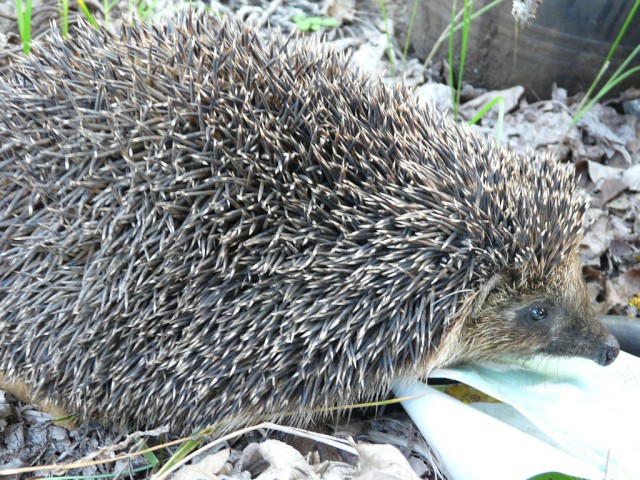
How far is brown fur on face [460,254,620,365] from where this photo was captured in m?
3.61

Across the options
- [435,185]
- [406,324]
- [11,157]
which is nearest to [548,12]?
[435,185]

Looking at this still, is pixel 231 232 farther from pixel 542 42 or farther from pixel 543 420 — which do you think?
pixel 542 42

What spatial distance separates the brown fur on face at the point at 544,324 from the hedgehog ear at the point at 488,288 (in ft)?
0.04

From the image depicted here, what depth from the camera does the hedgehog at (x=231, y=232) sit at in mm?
3201

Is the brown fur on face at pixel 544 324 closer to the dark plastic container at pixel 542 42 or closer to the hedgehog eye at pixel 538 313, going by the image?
the hedgehog eye at pixel 538 313

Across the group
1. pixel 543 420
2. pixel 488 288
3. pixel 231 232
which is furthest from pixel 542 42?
pixel 231 232

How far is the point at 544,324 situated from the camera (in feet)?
12.2

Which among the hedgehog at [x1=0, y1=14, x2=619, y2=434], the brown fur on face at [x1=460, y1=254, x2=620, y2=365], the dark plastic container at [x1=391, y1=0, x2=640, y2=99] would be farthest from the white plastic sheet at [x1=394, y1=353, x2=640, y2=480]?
the dark plastic container at [x1=391, y1=0, x2=640, y2=99]

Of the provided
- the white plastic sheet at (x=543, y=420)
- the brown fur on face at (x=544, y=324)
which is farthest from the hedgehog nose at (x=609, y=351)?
the white plastic sheet at (x=543, y=420)

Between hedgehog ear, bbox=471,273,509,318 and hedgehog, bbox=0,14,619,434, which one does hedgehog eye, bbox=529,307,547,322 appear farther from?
hedgehog ear, bbox=471,273,509,318

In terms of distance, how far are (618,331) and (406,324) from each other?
1766 millimetres

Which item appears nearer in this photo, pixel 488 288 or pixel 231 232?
pixel 231 232

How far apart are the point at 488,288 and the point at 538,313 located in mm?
394

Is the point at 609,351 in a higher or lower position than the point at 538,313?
lower
